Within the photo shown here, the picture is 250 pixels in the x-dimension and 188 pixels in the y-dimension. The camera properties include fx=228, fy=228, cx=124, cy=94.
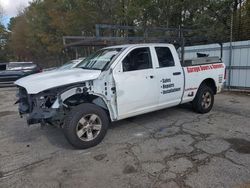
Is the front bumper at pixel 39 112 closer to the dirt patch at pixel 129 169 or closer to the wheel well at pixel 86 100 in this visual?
the wheel well at pixel 86 100

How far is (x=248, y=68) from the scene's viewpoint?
9.27 metres

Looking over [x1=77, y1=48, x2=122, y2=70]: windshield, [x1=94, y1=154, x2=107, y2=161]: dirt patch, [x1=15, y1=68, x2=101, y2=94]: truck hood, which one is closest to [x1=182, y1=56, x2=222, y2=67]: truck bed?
[x1=77, y1=48, x2=122, y2=70]: windshield

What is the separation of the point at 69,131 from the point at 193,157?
2176mm

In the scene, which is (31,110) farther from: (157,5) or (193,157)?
(157,5)

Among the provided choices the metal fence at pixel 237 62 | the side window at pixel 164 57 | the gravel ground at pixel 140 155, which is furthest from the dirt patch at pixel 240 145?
the metal fence at pixel 237 62

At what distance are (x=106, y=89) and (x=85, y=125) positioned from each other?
31.3 inches

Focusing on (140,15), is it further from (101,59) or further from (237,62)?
(101,59)

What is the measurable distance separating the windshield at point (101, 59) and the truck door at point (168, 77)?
1.02 meters

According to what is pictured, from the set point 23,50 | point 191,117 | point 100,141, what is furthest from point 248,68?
point 23,50

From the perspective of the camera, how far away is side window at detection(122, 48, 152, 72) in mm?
4707

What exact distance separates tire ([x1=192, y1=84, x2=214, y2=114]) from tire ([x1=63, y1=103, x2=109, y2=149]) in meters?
2.87

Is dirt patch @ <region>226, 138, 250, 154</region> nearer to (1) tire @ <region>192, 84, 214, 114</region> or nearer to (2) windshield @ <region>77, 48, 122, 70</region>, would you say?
(1) tire @ <region>192, 84, 214, 114</region>

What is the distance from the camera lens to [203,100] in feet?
20.6

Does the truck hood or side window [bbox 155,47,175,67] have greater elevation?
side window [bbox 155,47,175,67]
